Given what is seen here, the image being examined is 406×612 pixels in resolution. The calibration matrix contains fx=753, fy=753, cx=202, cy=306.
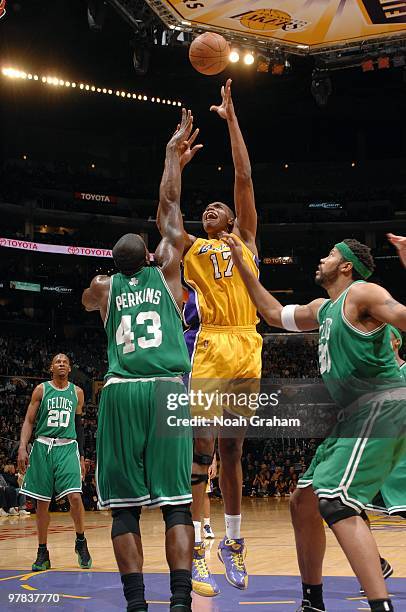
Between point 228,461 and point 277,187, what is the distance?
1189 inches

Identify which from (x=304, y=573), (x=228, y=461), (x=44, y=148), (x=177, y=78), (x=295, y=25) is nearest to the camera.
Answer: (x=304, y=573)

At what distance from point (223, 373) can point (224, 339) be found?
277mm

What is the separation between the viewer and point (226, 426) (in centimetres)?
600

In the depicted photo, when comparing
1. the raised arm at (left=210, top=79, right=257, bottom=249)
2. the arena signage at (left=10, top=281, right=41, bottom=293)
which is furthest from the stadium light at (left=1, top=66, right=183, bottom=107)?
the raised arm at (left=210, top=79, right=257, bottom=249)

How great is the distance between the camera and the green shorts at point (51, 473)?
8672mm

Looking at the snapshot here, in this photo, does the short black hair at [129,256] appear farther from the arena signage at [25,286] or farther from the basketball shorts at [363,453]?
the arena signage at [25,286]

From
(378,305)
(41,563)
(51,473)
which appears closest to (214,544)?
(51,473)

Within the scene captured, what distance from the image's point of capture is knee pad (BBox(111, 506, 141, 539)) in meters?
4.50

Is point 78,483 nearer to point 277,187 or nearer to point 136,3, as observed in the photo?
point 136,3

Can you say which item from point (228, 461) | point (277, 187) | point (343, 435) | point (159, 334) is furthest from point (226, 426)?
point (277, 187)

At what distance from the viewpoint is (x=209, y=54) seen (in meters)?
7.84

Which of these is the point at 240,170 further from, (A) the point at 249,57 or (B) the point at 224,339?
(A) the point at 249,57

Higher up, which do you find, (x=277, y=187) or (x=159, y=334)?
(x=277, y=187)

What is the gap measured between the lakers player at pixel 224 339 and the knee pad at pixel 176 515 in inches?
48.9
